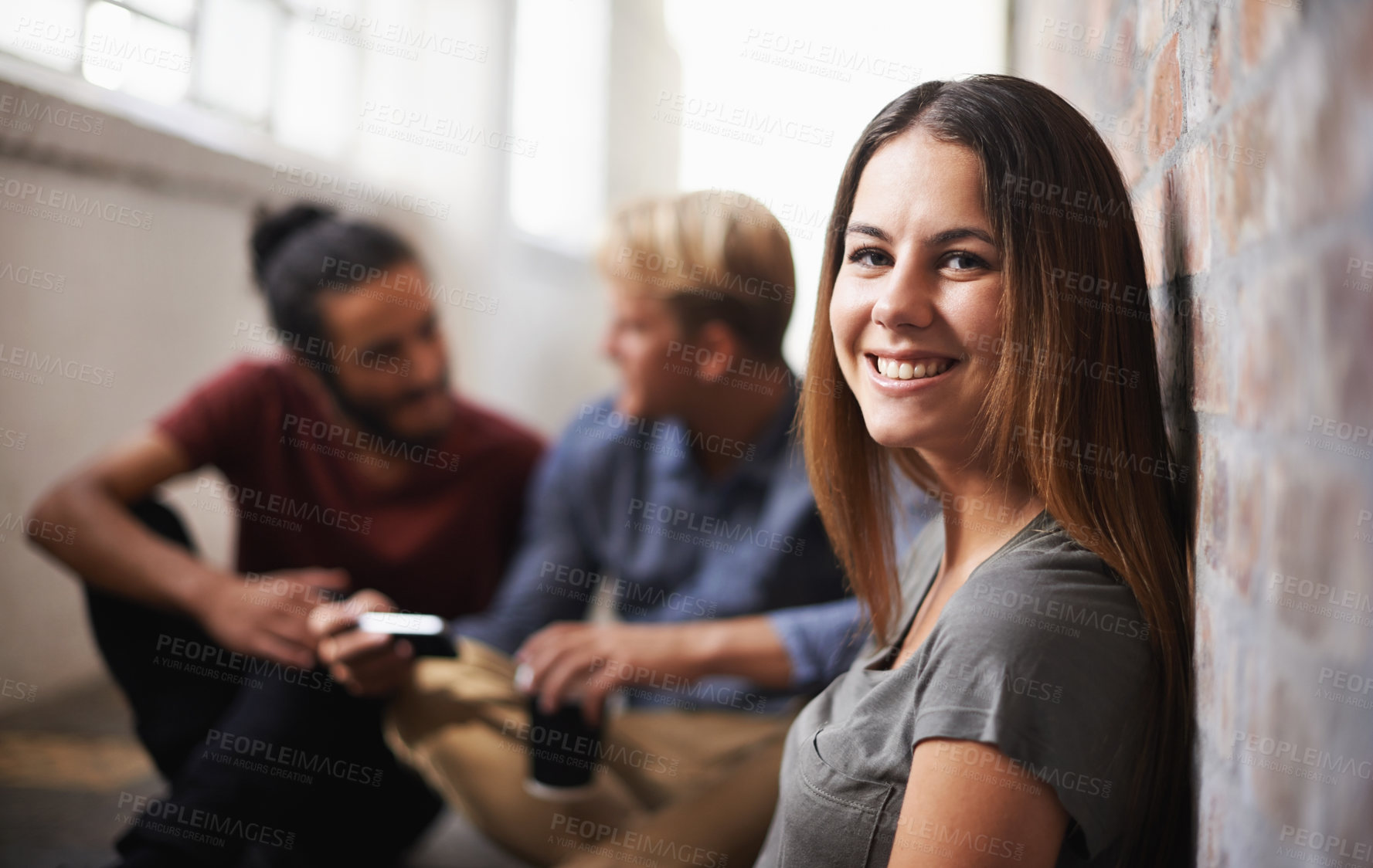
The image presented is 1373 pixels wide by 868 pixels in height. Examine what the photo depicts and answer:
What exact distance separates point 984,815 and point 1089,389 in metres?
0.30

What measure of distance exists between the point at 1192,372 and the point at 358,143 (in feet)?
9.39

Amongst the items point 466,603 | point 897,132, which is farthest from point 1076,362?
point 466,603

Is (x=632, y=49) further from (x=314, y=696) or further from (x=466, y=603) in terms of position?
(x=314, y=696)

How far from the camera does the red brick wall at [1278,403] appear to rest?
0.37m

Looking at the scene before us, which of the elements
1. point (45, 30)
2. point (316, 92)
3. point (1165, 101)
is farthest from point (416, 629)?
point (316, 92)

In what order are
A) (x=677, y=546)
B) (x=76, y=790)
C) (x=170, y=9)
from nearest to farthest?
→ (x=677, y=546), (x=76, y=790), (x=170, y=9)

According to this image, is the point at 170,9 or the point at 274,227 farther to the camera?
the point at 170,9

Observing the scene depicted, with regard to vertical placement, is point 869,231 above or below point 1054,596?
above

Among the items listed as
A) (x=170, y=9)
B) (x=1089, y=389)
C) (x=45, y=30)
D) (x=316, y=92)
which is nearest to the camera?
(x=1089, y=389)

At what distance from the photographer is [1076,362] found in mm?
671

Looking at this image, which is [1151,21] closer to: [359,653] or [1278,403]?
[1278,403]

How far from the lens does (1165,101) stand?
72 centimetres

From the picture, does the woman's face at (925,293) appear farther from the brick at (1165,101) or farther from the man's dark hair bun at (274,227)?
the man's dark hair bun at (274,227)

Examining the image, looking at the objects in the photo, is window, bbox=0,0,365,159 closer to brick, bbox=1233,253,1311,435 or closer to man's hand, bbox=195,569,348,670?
man's hand, bbox=195,569,348,670
